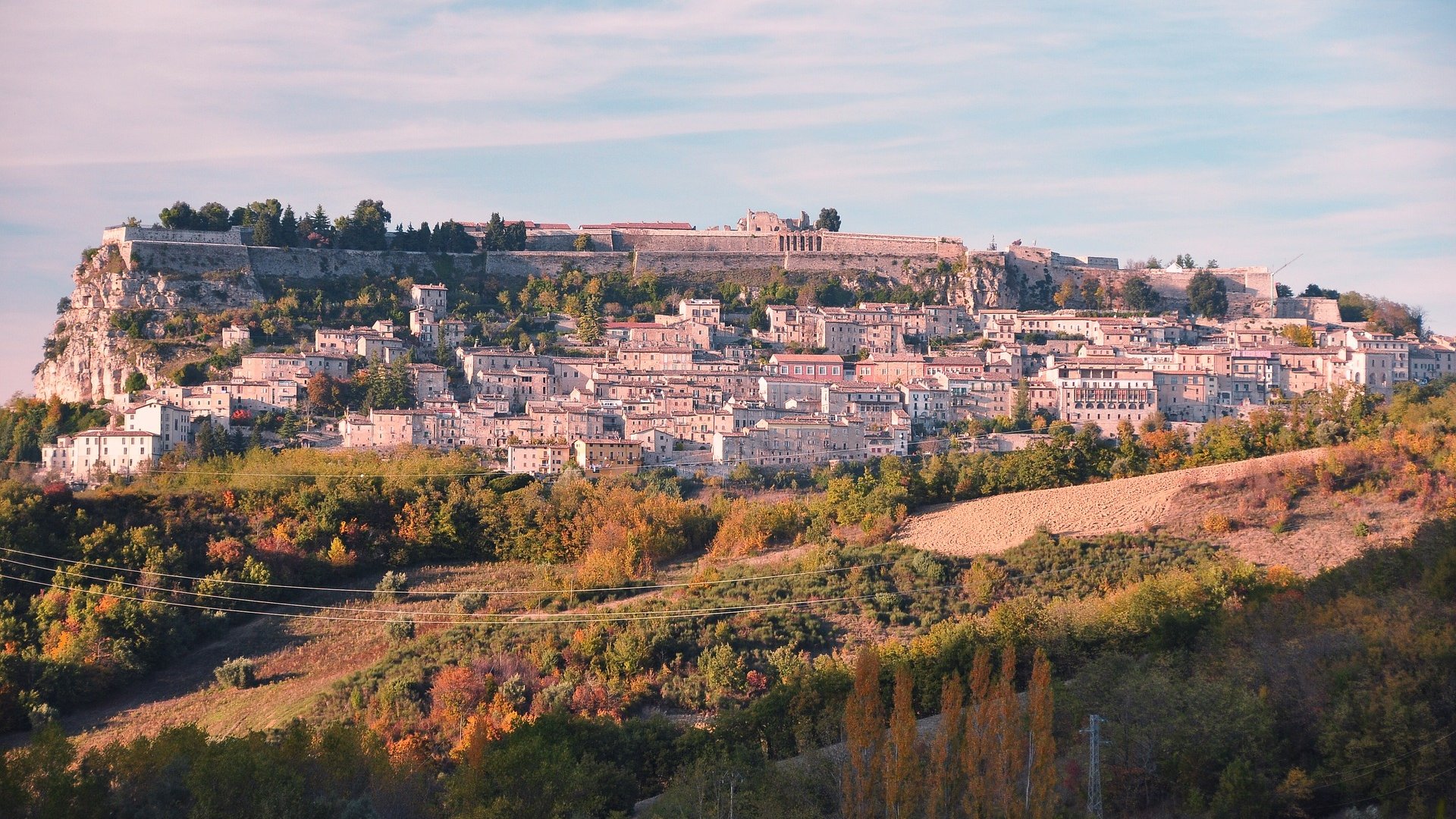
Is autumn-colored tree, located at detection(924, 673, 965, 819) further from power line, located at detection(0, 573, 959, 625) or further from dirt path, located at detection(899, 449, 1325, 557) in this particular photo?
dirt path, located at detection(899, 449, 1325, 557)

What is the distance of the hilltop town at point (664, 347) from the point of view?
143 feet

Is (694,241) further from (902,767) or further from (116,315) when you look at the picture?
(902,767)

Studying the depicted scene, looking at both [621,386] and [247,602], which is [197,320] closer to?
[621,386]

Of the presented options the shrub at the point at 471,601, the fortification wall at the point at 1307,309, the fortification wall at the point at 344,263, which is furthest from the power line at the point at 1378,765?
the fortification wall at the point at 1307,309

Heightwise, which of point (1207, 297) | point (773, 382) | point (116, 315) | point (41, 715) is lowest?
point (41, 715)

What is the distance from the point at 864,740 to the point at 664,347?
33805 mm

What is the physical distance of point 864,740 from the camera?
19.2 meters

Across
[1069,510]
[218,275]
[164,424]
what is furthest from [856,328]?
[164,424]

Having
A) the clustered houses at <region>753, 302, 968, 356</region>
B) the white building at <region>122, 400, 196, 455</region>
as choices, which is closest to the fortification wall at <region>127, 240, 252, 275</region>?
the white building at <region>122, 400, 196, 455</region>

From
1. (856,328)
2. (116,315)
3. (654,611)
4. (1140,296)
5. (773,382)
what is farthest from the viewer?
(1140,296)

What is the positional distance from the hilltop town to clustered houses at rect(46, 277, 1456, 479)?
3.6 inches

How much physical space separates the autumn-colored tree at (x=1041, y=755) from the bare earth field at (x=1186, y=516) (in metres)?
10.9

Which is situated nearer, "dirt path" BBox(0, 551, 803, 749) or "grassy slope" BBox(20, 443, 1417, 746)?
"dirt path" BBox(0, 551, 803, 749)

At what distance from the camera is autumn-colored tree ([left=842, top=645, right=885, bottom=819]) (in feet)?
60.4
